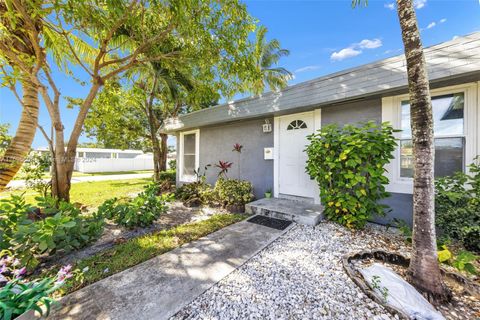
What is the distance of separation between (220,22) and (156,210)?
4410mm

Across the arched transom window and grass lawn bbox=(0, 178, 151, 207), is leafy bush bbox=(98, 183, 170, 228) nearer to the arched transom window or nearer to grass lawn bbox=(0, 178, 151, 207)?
grass lawn bbox=(0, 178, 151, 207)

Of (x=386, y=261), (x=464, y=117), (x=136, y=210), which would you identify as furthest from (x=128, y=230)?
(x=464, y=117)

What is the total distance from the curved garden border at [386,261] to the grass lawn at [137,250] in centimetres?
226

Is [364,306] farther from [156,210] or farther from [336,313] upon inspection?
[156,210]

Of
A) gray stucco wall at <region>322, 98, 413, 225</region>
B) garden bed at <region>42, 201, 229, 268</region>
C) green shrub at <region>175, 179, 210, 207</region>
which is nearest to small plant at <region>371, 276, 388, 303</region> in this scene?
gray stucco wall at <region>322, 98, 413, 225</region>

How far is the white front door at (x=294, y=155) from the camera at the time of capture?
4.59 m

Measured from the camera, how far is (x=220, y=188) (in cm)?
520

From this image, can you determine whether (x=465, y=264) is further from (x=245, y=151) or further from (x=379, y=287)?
(x=245, y=151)

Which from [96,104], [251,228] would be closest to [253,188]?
[251,228]

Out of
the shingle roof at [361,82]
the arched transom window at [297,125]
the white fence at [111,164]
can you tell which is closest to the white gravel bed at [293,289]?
the shingle roof at [361,82]

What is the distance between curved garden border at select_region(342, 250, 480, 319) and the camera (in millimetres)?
1658

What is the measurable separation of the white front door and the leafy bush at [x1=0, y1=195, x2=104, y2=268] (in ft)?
13.3

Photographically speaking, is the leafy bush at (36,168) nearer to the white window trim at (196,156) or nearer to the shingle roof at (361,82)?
the white window trim at (196,156)

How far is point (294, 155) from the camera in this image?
477 cm
